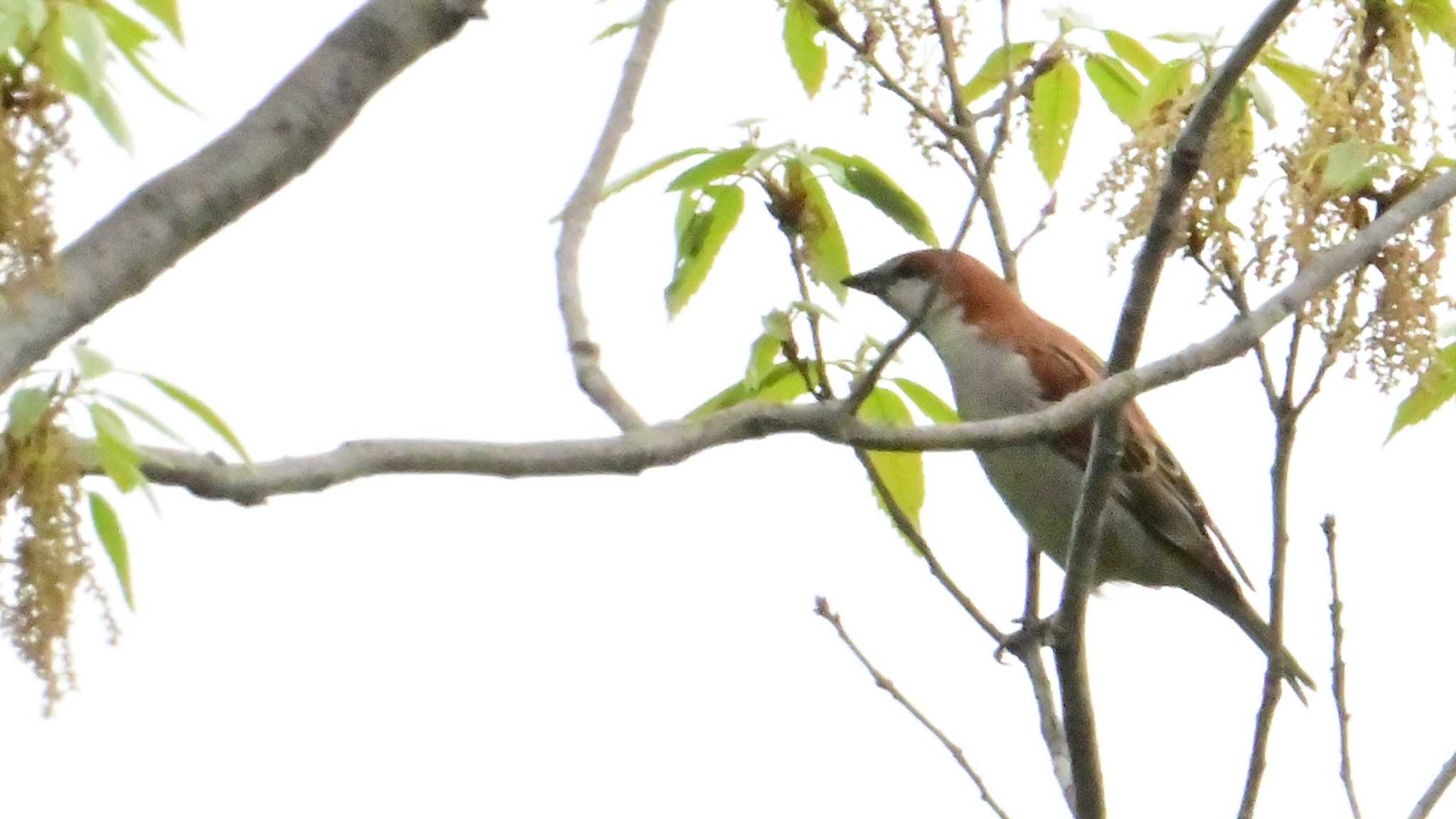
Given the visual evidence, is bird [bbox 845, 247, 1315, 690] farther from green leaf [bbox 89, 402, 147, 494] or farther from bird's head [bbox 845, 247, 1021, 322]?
green leaf [bbox 89, 402, 147, 494]

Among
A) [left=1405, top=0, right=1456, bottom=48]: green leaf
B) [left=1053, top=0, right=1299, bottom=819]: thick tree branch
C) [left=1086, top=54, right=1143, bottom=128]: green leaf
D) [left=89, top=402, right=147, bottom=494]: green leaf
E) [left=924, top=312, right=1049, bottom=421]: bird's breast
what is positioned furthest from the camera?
[left=924, top=312, right=1049, bottom=421]: bird's breast

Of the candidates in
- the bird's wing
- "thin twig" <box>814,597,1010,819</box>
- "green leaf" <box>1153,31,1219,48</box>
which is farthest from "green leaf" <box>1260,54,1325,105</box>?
the bird's wing

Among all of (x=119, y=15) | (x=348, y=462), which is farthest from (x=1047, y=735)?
(x=119, y=15)

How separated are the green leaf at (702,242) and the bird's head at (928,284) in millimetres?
1558

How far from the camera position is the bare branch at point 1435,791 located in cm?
260

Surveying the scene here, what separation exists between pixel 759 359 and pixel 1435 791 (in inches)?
49.9

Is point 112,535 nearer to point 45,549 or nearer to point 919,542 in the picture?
point 45,549

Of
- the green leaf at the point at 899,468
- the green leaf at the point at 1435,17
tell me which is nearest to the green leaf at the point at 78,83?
the green leaf at the point at 899,468

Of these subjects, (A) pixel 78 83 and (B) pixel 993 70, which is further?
(B) pixel 993 70

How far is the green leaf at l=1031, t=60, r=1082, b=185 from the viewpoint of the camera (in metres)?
3.11

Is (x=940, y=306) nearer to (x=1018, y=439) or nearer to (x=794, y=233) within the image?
(x=794, y=233)

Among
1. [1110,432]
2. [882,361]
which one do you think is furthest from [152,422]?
[1110,432]

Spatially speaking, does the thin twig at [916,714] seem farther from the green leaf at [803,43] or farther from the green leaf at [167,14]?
the green leaf at [167,14]

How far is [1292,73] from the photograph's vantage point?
267cm
